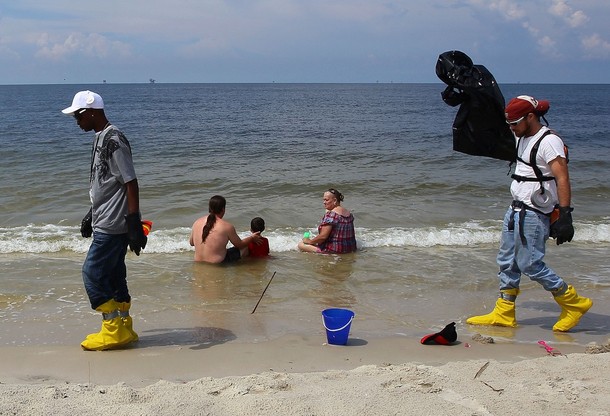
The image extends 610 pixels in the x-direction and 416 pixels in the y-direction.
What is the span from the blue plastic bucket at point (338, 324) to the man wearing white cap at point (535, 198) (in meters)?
1.40

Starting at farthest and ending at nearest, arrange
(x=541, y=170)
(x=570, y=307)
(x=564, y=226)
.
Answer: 1. (x=570, y=307)
2. (x=541, y=170)
3. (x=564, y=226)

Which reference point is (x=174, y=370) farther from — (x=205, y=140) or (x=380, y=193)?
(x=205, y=140)

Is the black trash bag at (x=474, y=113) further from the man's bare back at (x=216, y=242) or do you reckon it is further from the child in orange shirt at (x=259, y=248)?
the child in orange shirt at (x=259, y=248)

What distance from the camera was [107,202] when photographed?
4.70 meters

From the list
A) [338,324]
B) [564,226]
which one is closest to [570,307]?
[564,226]

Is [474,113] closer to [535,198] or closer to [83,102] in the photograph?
[535,198]

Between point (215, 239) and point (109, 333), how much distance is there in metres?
3.29

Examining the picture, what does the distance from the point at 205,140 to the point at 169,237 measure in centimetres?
1538

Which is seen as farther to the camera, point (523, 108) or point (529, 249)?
point (529, 249)

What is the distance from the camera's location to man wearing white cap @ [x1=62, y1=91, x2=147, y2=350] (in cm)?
462

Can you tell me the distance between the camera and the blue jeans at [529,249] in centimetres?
509

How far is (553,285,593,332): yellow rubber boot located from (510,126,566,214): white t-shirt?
82 centimetres

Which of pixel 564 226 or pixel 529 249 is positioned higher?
pixel 564 226

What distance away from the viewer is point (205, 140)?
971 inches
